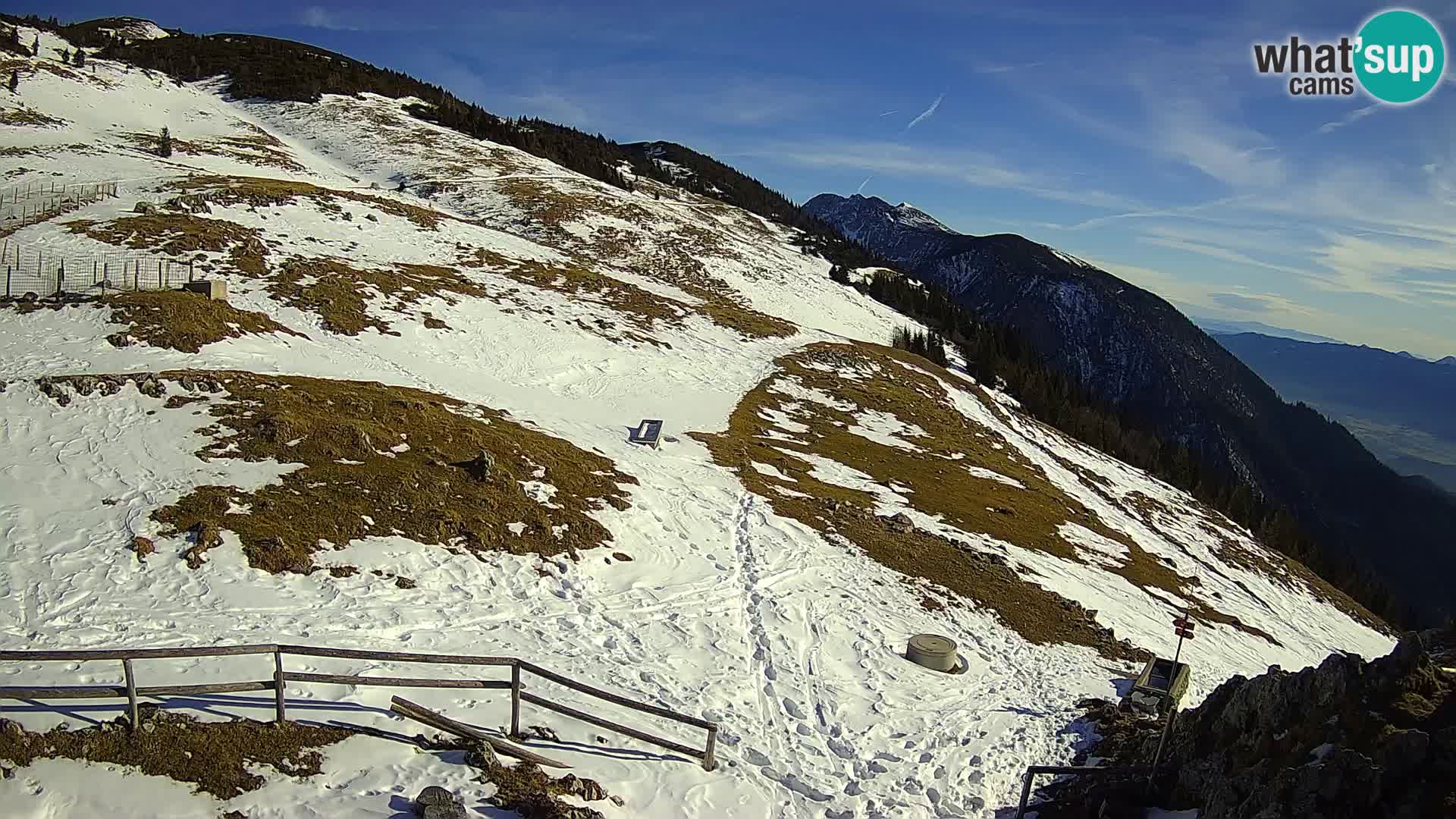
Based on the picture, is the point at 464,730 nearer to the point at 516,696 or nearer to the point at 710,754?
the point at 516,696

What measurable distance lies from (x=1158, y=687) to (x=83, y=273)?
3961 cm

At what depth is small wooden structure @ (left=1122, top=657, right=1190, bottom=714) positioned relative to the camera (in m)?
17.1

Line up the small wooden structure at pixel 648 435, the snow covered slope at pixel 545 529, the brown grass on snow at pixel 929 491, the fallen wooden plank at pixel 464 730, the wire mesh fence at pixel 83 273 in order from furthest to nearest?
the small wooden structure at pixel 648 435, the wire mesh fence at pixel 83 273, the brown grass on snow at pixel 929 491, the snow covered slope at pixel 545 529, the fallen wooden plank at pixel 464 730

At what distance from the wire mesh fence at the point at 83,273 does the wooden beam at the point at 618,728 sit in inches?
1010

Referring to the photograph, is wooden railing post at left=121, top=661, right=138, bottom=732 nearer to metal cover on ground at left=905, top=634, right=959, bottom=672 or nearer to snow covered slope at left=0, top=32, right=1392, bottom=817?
snow covered slope at left=0, top=32, right=1392, bottom=817

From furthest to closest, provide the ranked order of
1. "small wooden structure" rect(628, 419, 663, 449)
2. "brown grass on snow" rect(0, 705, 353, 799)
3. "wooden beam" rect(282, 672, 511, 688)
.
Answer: "small wooden structure" rect(628, 419, 663, 449)
"wooden beam" rect(282, 672, 511, 688)
"brown grass on snow" rect(0, 705, 353, 799)

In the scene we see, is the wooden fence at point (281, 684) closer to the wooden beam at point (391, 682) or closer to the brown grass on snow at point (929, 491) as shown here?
the wooden beam at point (391, 682)

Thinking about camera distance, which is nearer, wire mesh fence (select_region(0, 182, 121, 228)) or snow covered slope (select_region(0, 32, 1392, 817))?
snow covered slope (select_region(0, 32, 1392, 817))

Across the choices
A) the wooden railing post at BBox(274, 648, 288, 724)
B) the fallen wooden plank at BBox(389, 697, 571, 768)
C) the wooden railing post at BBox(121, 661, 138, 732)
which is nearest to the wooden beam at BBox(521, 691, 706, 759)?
the fallen wooden plank at BBox(389, 697, 571, 768)

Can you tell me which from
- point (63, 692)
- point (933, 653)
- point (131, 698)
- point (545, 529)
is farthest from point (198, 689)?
point (933, 653)

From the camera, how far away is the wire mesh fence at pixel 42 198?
1400 inches

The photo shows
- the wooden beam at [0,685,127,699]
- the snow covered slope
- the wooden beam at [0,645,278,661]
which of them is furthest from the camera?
the snow covered slope

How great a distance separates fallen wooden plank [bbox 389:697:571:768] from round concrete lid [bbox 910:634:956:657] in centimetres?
989

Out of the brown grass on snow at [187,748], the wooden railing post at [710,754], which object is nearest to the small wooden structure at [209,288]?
the brown grass on snow at [187,748]
